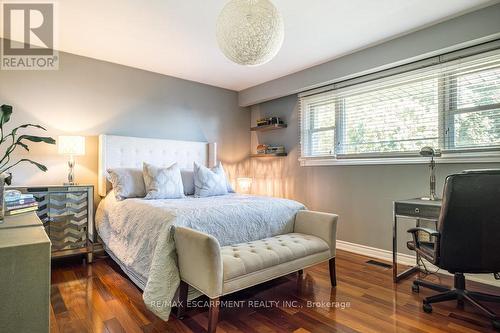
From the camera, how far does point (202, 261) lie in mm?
1712

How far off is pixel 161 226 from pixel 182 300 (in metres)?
0.55

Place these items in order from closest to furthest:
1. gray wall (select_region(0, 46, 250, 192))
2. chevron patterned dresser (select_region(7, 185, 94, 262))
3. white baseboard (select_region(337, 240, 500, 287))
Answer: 1. white baseboard (select_region(337, 240, 500, 287))
2. chevron patterned dresser (select_region(7, 185, 94, 262))
3. gray wall (select_region(0, 46, 250, 192))

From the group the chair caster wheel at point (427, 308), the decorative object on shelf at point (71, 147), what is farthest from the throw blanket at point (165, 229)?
the chair caster wheel at point (427, 308)

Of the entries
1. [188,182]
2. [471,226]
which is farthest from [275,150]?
[471,226]

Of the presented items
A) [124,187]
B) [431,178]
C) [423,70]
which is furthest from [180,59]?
[431,178]

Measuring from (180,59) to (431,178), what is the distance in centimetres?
317

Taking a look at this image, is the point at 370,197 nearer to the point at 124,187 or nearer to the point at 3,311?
the point at 124,187

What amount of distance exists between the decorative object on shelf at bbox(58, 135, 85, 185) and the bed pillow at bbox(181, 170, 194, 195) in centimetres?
119

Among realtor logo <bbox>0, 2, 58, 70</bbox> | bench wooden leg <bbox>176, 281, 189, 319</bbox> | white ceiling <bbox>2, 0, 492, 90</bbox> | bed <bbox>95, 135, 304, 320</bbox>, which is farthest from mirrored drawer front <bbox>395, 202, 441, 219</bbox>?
realtor logo <bbox>0, 2, 58, 70</bbox>

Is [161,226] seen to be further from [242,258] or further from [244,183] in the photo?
[244,183]

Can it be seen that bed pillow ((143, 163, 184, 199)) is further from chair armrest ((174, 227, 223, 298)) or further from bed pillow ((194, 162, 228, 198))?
chair armrest ((174, 227, 223, 298))

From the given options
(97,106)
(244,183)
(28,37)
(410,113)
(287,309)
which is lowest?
(287,309)

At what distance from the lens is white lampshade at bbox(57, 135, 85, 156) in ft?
9.93

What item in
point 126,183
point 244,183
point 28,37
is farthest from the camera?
point 244,183
